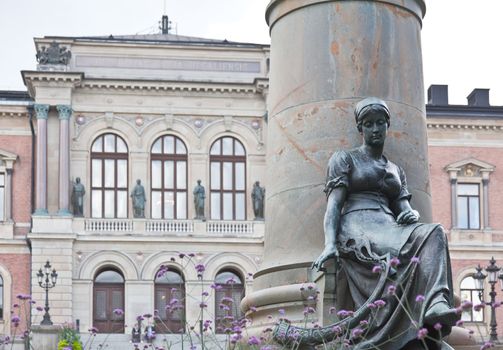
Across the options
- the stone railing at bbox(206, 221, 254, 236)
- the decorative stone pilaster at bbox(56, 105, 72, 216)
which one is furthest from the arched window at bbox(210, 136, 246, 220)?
the decorative stone pilaster at bbox(56, 105, 72, 216)

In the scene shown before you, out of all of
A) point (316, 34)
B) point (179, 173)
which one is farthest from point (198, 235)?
point (316, 34)

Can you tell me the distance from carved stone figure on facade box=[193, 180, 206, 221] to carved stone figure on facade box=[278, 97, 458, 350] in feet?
120

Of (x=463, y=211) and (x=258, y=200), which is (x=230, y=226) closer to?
(x=258, y=200)

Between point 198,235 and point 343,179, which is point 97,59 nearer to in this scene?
point 198,235

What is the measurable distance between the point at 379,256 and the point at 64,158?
3767 centimetres

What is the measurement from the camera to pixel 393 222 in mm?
7191

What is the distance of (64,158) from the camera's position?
43844 millimetres

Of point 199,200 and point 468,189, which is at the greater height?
point 468,189

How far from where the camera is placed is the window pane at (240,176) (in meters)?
45.0

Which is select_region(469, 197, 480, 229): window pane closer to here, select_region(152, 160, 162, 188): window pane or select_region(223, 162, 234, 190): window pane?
select_region(223, 162, 234, 190): window pane

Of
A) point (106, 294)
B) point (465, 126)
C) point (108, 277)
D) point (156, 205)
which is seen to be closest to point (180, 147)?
point (156, 205)

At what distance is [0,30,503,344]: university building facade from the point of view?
142 ft

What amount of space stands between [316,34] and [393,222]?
1983 mm

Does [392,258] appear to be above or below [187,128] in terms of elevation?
below
